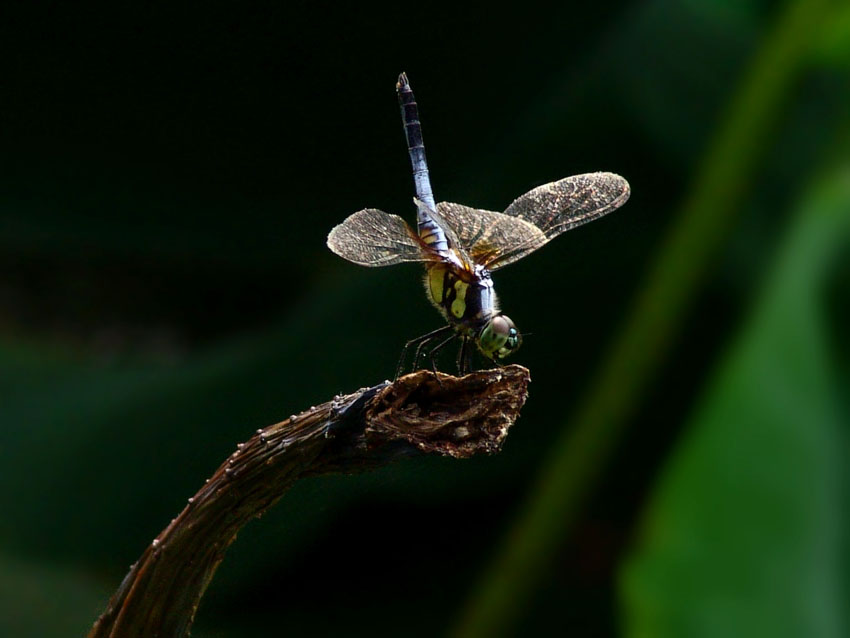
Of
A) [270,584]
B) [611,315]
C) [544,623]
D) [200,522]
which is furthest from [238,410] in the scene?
[200,522]

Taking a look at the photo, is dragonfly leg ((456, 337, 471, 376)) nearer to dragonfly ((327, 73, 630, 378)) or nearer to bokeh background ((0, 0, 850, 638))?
dragonfly ((327, 73, 630, 378))

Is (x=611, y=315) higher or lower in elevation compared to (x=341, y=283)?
lower

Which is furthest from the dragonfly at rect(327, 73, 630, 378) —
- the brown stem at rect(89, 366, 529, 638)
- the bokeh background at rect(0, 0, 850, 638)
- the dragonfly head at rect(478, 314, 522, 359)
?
the bokeh background at rect(0, 0, 850, 638)

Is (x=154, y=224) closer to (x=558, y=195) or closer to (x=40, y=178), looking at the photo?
(x=40, y=178)

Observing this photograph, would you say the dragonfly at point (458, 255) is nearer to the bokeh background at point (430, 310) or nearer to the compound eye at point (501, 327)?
the compound eye at point (501, 327)

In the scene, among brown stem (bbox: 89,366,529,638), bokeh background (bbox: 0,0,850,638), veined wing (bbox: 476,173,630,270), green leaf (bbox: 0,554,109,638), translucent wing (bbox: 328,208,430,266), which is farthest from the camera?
green leaf (bbox: 0,554,109,638)

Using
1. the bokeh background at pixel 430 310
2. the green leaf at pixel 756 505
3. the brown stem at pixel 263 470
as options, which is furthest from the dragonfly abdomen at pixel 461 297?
the green leaf at pixel 756 505
